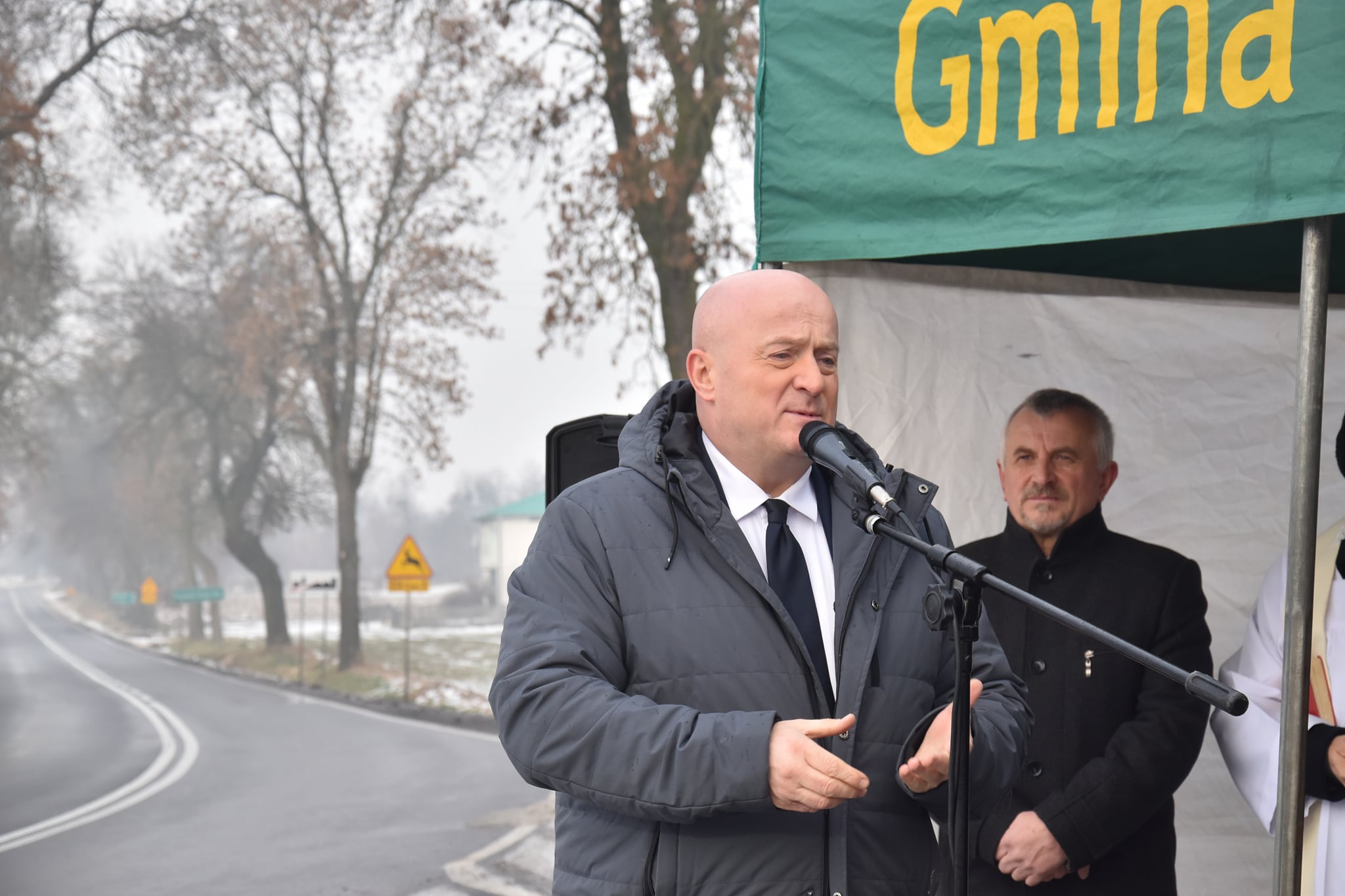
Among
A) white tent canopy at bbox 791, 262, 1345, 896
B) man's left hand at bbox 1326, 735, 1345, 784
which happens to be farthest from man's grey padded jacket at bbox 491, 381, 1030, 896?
white tent canopy at bbox 791, 262, 1345, 896

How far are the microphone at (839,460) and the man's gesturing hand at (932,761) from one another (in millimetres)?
311

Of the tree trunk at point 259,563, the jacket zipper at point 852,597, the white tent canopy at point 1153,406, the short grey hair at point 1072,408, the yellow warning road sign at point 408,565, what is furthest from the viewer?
the tree trunk at point 259,563

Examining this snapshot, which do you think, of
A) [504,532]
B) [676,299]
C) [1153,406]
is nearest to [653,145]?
[676,299]

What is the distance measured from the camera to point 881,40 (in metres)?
2.70

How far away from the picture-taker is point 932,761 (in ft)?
6.19

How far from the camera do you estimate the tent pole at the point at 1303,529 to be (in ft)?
7.20

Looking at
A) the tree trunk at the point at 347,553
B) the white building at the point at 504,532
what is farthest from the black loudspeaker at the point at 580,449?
the white building at the point at 504,532

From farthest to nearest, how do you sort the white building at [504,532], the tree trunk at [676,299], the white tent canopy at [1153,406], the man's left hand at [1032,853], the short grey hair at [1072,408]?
the white building at [504,532], the tree trunk at [676,299], the white tent canopy at [1153,406], the short grey hair at [1072,408], the man's left hand at [1032,853]

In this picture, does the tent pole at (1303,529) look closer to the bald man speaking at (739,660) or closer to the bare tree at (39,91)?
the bald man speaking at (739,660)

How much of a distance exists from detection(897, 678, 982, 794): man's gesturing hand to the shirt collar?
457mm

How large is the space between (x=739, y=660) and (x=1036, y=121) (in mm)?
1251

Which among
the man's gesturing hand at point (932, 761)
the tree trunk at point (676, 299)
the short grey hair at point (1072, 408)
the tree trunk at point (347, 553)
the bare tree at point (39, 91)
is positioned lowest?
the tree trunk at point (347, 553)

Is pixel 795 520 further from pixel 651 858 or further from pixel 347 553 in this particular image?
pixel 347 553

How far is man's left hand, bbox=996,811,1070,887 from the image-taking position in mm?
2953
